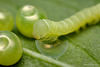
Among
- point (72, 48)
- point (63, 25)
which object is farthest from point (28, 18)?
point (72, 48)

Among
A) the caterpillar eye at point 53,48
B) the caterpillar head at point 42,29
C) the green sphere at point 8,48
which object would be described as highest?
the caterpillar head at point 42,29

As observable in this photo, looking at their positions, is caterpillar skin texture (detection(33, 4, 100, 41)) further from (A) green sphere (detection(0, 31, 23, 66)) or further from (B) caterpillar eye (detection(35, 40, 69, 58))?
(A) green sphere (detection(0, 31, 23, 66))

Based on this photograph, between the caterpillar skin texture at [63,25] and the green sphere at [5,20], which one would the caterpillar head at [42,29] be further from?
the green sphere at [5,20]

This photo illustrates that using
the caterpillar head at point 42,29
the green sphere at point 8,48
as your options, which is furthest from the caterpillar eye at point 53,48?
the green sphere at point 8,48

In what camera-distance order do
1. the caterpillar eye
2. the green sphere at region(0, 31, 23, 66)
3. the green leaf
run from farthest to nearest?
the caterpillar eye → the green leaf → the green sphere at region(0, 31, 23, 66)

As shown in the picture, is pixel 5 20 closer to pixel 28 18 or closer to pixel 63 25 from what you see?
pixel 28 18

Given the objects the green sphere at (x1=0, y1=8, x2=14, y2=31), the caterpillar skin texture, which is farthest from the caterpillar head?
the green sphere at (x1=0, y1=8, x2=14, y2=31)
